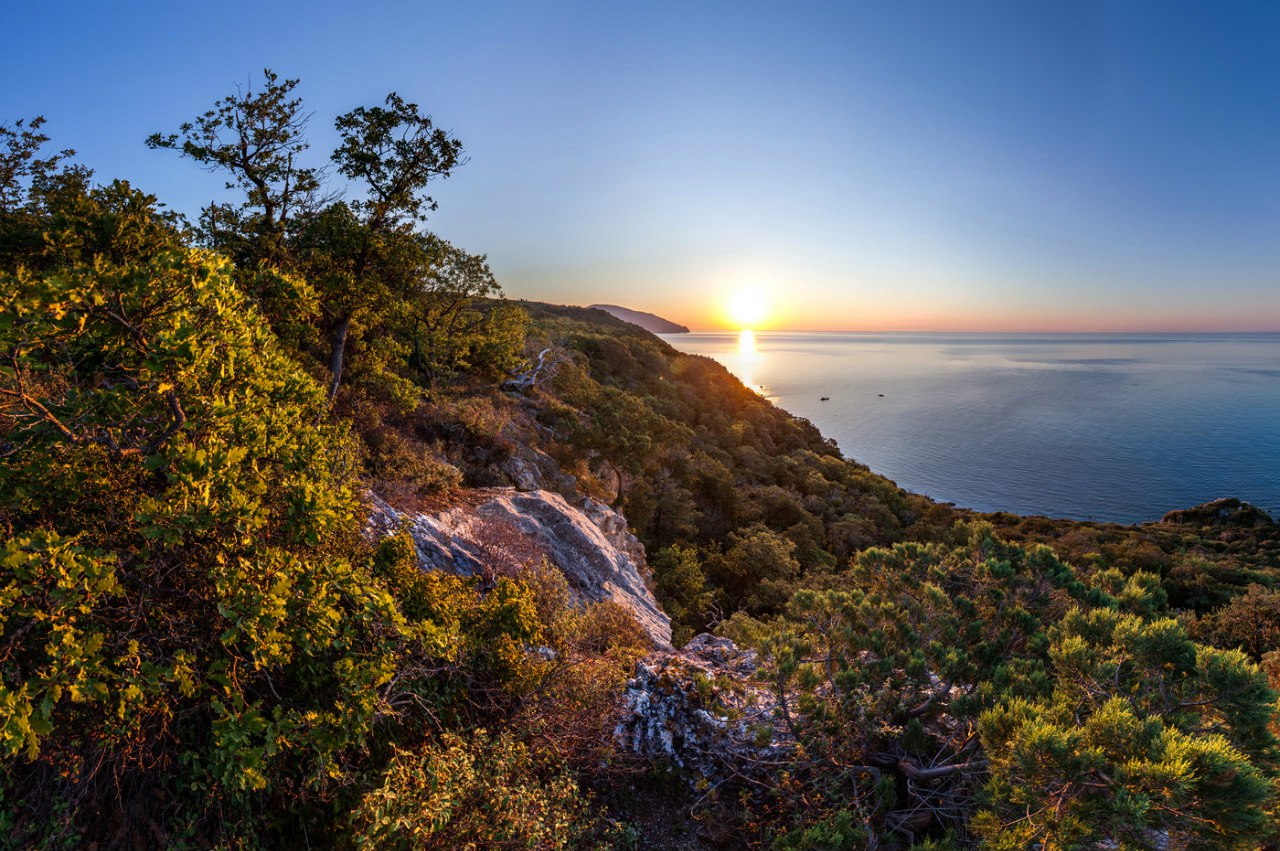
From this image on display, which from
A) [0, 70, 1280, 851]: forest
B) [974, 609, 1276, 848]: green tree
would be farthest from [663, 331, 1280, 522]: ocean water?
[974, 609, 1276, 848]: green tree

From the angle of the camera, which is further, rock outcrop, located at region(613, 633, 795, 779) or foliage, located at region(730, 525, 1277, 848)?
rock outcrop, located at region(613, 633, 795, 779)

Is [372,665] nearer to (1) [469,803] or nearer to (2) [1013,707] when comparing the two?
(1) [469,803]

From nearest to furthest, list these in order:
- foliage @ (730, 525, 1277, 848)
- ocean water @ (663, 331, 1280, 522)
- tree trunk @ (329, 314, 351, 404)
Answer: foliage @ (730, 525, 1277, 848) → tree trunk @ (329, 314, 351, 404) → ocean water @ (663, 331, 1280, 522)

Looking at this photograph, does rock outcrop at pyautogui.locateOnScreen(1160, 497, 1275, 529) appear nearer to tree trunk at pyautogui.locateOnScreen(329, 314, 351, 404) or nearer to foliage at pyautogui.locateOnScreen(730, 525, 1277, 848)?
foliage at pyautogui.locateOnScreen(730, 525, 1277, 848)

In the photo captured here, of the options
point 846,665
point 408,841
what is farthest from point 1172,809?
point 408,841

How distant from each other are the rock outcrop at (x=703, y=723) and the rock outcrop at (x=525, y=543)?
→ 3.89 meters

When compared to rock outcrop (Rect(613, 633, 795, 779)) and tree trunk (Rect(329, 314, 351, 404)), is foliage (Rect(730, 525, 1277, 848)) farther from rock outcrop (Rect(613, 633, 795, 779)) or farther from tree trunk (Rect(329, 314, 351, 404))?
tree trunk (Rect(329, 314, 351, 404))

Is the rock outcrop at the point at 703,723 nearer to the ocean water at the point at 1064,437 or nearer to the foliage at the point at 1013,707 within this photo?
the foliage at the point at 1013,707

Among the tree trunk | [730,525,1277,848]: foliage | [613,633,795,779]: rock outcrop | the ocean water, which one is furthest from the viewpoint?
the ocean water

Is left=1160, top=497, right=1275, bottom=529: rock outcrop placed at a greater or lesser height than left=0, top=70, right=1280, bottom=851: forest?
lesser

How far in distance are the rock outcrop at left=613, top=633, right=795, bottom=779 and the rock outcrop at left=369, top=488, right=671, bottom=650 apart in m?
3.89

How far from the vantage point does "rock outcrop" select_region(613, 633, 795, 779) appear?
816 cm

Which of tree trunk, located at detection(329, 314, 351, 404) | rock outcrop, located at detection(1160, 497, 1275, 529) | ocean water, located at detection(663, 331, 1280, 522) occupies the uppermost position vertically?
tree trunk, located at detection(329, 314, 351, 404)

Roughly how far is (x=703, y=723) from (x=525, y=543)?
659 cm
